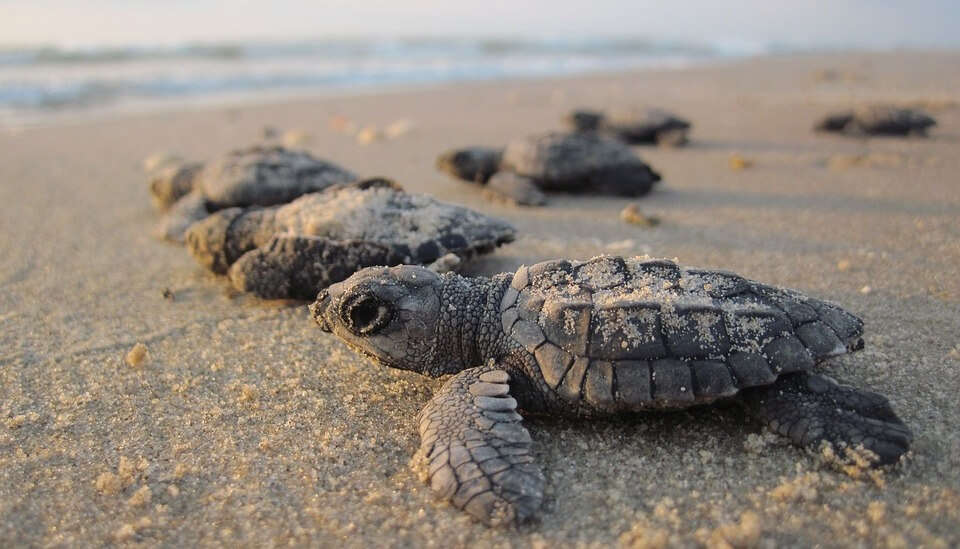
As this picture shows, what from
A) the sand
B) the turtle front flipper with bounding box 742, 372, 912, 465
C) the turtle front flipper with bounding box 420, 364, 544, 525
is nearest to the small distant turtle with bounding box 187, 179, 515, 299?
the sand

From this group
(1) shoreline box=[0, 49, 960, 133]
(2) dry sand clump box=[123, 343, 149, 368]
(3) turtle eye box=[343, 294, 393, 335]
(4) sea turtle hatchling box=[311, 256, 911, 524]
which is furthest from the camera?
(1) shoreline box=[0, 49, 960, 133]

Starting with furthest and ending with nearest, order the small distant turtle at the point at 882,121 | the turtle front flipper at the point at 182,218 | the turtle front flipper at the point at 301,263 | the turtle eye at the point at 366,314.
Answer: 1. the small distant turtle at the point at 882,121
2. the turtle front flipper at the point at 182,218
3. the turtle front flipper at the point at 301,263
4. the turtle eye at the point at 366,314

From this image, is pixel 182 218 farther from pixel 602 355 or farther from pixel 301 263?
pixel 602 355

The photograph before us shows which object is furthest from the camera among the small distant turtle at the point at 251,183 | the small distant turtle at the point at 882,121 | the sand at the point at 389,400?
the small distant turtle at the point at 882,121

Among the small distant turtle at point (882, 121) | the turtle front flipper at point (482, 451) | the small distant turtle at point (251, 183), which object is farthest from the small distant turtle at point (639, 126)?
the turtle front flipper at point (482, 451)

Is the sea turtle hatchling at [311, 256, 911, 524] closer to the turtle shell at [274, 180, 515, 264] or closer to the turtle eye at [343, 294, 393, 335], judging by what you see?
the turtle eye at [343, 294, 393, 335]

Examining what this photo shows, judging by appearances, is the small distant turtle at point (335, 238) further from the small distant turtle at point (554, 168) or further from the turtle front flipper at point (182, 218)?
the small distant turtle at point (554, 168)

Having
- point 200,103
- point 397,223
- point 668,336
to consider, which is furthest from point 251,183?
point 200,103
